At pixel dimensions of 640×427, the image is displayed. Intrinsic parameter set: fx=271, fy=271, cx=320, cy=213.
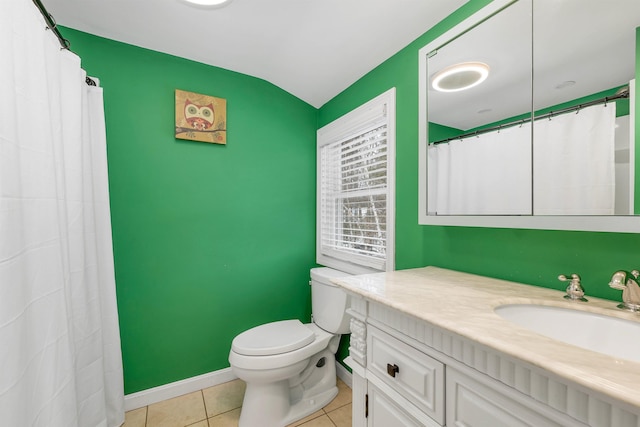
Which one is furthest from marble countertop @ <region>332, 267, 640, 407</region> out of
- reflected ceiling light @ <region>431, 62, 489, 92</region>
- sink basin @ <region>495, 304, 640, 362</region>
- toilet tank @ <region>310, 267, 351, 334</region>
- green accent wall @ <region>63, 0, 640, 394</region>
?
reflected ceiling light @ <region>431, 62, 489, 92</region>

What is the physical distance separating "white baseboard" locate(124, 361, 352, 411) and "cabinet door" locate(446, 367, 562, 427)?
4.51 feet

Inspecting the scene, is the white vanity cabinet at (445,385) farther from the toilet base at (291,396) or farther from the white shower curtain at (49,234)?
the white shower curtain at (49,234)

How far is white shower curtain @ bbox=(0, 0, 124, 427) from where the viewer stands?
747 millimetres

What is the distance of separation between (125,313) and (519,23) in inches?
94.6

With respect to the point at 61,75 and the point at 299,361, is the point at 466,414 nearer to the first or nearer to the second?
the point at 299,361

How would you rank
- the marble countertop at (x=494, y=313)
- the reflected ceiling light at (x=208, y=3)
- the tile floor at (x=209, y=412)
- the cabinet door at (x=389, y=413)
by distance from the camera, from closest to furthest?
the marble countertop at (x=494, y=313) < the cabinet door at (x=389, y=413) < the reflected ceiling light at (x=208, y=3) < the tile floor at (x=209, y=412)

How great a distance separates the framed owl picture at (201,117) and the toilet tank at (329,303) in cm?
118

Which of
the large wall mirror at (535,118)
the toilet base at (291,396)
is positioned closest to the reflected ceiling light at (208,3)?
the large wall mirror at (535,118)

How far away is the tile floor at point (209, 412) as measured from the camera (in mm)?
1557

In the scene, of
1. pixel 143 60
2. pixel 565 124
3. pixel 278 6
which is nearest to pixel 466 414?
pixel 565 124

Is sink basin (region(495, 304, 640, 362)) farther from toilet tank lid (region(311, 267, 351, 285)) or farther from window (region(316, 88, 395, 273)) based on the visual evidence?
toilet tank lid (region(311, 267, 351, 285))

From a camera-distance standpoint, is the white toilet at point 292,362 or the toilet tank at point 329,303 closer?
the white toilet at point 292,362

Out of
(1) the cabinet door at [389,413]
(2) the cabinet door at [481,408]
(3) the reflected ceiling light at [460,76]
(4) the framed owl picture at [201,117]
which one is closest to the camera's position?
(2) the cabinet door at [481,408]

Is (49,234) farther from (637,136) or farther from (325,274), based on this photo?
(637,136)
